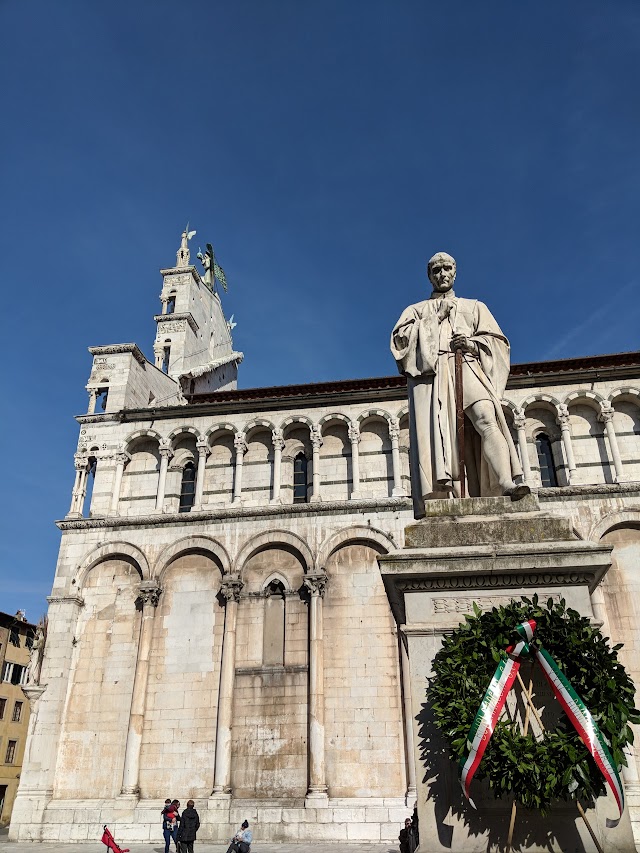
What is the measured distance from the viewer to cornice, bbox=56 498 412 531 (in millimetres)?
24172

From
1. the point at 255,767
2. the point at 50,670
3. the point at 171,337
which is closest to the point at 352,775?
the point at 255,767

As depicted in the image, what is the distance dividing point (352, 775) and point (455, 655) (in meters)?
17.7

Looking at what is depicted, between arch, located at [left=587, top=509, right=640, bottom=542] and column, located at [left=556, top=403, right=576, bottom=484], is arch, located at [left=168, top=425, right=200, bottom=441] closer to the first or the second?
column, located at [left=556, top=403, right=576, bottom=484]

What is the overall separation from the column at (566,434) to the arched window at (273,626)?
10.5 meters

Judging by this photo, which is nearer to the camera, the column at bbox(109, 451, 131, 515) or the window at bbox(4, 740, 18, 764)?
the column at bbox(109, 451, 131, 515)

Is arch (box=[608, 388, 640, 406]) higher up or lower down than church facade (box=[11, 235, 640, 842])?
higher up

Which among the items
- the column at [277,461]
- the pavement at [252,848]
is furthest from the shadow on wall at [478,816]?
the column at [277,461]

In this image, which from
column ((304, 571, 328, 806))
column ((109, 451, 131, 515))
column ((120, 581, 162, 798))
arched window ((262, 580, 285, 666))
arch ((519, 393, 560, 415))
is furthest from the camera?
column ((109, 451, 131, 515))

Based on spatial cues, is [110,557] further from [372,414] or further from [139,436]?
[372,414]

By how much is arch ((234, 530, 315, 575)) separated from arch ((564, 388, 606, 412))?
1062cm

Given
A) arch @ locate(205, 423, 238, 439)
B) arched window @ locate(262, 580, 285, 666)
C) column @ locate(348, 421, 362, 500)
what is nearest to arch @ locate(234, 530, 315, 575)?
arched window @ locate(262, 580, 285, 666)

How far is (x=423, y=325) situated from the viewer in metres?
7.66

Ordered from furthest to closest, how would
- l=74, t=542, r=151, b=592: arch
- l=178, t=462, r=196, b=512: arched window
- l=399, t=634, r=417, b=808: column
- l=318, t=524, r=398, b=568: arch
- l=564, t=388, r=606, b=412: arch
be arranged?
l=178, t=462, r=196, b=512: arched window
l=564, t=388, r=606, b=412: arch
l=74, t=542, r=151, b=592: arch
l=318, t=524, r=398, b=568: arch
l=399, t=634, r=417, b=808: column

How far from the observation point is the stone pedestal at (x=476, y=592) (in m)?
5.11
